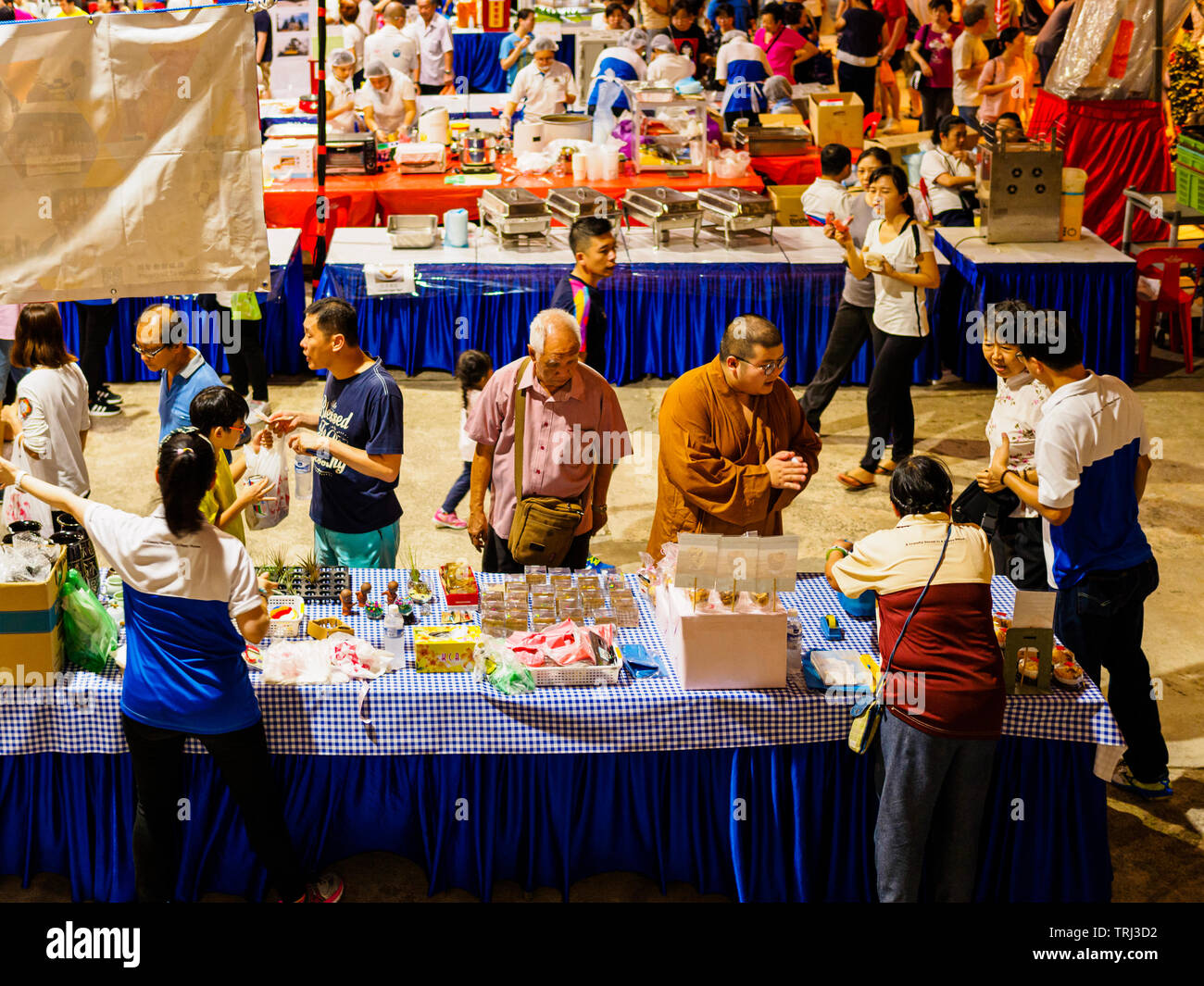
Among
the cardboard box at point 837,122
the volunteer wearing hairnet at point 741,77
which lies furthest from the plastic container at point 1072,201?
the volunteer wearing hairnet at point 741,77

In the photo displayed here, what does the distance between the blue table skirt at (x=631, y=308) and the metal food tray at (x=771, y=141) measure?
2.52 meters

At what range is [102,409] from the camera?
8.55 m

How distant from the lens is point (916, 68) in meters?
15.3

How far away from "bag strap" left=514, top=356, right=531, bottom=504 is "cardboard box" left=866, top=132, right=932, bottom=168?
7613 millimetres

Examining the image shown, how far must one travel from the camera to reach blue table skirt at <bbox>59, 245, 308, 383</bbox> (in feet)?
29.1

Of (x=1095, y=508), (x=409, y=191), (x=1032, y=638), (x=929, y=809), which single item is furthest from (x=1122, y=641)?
(x=409, y=191)

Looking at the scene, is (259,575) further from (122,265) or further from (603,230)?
(603,230)

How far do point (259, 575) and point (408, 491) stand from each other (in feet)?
9.46

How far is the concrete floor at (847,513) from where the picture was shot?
178 inches

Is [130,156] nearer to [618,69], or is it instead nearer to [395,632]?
[395,632]

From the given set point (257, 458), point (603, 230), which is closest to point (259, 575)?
point (257, 458)

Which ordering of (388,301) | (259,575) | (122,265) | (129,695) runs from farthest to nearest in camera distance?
(388,301), (259,575), (129,695), (122,265)

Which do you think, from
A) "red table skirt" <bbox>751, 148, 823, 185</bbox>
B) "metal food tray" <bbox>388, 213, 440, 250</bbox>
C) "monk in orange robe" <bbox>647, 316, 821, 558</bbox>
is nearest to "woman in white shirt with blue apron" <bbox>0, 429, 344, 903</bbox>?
"monk in orange robe" <bbox>647, 316, 821, 558</bbox>

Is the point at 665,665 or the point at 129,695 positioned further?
the point at 665,665
